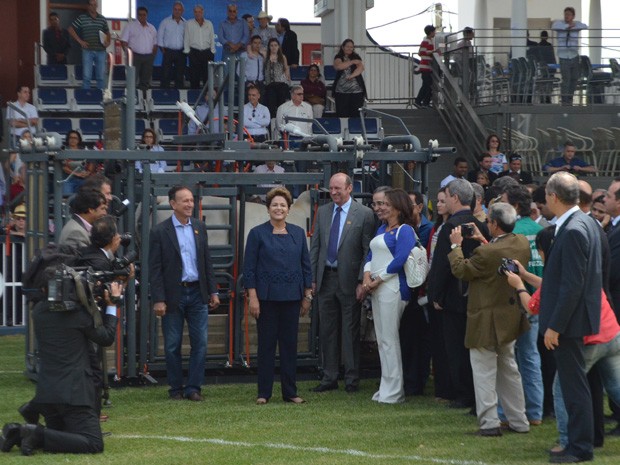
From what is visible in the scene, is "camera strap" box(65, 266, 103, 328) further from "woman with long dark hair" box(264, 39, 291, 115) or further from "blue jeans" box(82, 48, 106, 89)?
"blue jeans" box(82, 48, 106, 89)

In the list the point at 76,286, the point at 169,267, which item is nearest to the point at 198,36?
the point at 169,267

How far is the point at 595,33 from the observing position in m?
24.7

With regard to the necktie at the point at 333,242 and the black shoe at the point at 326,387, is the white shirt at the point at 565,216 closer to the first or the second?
the necktie at the point at 333,242

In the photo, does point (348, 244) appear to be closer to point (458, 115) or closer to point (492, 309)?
point (492, 309)

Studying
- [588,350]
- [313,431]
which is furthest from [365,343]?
[588,350]

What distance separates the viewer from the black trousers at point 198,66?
22438 millimetres

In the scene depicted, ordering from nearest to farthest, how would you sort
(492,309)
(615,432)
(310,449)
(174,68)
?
(310,449) < (492,309) < (615,432) < (174,68)

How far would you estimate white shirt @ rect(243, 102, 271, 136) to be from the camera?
19.3m

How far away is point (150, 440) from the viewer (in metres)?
9.15

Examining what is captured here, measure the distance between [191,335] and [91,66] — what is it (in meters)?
12.4

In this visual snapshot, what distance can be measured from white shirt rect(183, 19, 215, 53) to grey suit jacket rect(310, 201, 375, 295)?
11.2m

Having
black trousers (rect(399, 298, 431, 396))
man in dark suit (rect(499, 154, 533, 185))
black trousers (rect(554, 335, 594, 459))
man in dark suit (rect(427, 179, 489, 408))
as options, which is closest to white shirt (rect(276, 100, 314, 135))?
man in dark suit (rect(499, 154, 533, 185))

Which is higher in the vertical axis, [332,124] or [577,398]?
[332,124]

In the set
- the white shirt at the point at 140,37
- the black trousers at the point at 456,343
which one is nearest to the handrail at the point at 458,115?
the white shirt at the point at 140,37
